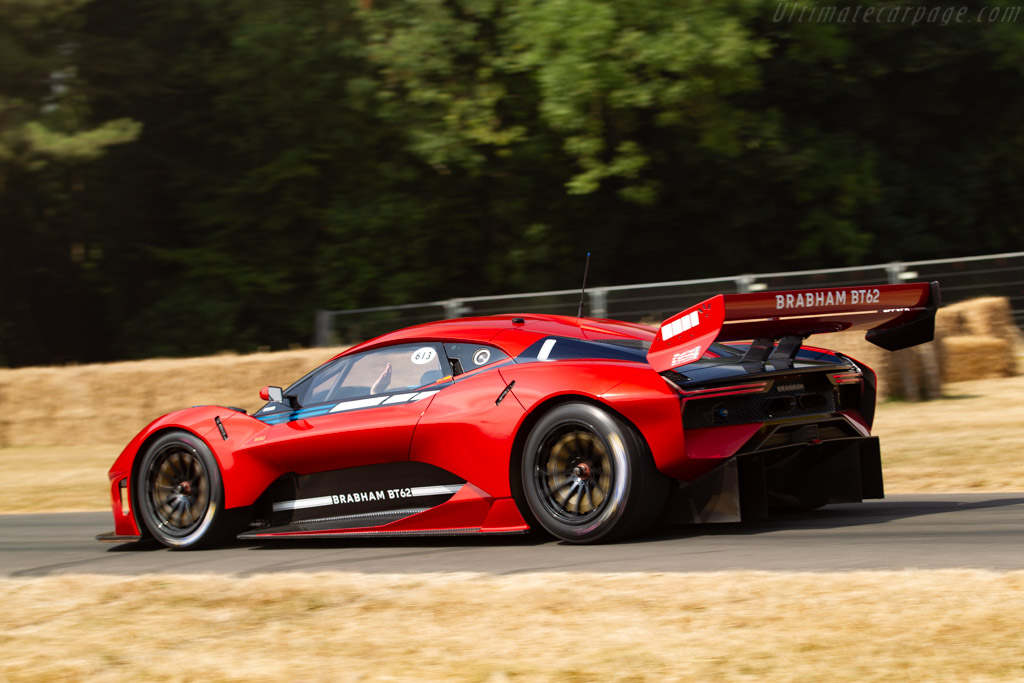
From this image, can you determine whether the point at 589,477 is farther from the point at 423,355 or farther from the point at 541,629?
the point at 541,629

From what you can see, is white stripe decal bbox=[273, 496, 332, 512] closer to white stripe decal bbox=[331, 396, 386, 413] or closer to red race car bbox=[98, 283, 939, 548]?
red race car bbox=[98, 283, 939, 548]

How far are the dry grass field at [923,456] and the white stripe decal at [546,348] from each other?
2.96 metres

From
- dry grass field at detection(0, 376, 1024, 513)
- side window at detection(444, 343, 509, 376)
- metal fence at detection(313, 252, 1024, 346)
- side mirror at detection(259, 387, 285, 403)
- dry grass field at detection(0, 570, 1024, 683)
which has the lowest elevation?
dry grass field at detection(0, 570, 1024, 683)

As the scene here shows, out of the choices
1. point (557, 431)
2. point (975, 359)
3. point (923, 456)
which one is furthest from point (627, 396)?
point (975, 359)

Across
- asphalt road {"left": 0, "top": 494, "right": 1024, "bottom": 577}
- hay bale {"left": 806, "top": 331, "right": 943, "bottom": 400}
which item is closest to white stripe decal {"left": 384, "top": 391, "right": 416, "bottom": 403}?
asphalt road {"left": 0, "top": 494, "right": 1024, "bottom": 577}

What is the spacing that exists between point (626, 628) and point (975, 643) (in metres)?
1.08

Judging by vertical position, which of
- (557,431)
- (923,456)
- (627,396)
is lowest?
(923,456)

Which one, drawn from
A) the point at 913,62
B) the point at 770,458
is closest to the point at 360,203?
the point at 913,62

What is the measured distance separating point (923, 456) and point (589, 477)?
4.34 m

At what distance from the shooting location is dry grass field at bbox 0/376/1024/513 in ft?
26.1

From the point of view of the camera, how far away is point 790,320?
5.61 m

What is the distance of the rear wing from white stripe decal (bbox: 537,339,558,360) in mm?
597

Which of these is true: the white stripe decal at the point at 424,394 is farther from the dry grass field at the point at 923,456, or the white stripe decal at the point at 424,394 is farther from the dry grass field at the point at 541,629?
the dry grass field at the point at 923,456

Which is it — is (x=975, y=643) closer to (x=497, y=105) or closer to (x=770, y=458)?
(x=770, y=458)
